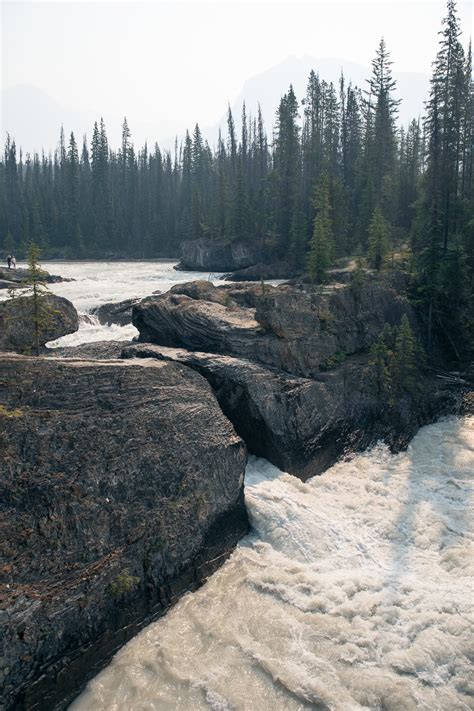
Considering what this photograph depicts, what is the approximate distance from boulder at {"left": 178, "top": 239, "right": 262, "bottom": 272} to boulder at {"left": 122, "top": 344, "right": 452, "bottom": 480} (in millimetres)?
35635

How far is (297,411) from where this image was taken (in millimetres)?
16125

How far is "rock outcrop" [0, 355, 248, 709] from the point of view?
843cm

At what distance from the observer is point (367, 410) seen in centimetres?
1883

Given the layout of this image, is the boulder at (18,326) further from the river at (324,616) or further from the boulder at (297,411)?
the river at (324,616)

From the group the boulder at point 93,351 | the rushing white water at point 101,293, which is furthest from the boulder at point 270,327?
the rushing white water at point 101,293

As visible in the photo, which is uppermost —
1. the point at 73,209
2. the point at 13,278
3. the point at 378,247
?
the point at 73,209

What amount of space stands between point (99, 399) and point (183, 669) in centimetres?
557

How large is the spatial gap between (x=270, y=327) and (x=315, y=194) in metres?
22.1

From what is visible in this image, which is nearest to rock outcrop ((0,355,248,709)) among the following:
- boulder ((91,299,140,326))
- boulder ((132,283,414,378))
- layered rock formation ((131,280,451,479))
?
layered rock formation ((131,280,451,479))

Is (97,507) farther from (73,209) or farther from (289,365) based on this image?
(73,209)

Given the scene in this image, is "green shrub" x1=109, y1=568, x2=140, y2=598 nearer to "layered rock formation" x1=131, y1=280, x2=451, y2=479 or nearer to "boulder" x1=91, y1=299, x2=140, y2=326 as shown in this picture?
"layered rock formation" x1=131, y1=280, x2=451, y2=479

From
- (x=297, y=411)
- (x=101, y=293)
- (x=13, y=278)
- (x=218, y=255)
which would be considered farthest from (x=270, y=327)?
(x=218, y=255)

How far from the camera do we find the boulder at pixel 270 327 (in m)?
17.3

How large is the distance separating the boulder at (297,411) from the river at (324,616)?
→ 2.72 feet
